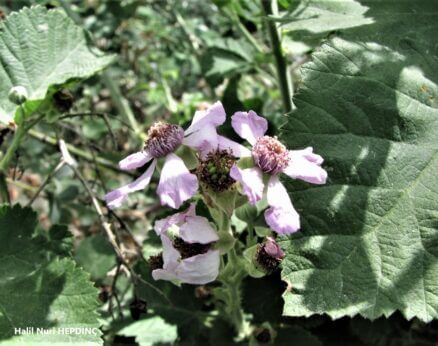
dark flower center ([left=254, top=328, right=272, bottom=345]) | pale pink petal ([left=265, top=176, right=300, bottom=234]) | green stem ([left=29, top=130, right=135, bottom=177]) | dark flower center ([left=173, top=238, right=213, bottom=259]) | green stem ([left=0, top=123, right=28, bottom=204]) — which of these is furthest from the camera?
green stem ([left=29, top=130, right=135, bottom=177])

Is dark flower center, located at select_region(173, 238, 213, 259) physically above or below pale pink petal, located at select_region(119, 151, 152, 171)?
below

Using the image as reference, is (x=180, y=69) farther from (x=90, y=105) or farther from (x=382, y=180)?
(x=382, y=180)

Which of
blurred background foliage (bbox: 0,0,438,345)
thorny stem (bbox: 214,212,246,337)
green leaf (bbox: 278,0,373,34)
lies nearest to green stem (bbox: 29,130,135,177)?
blurred background foliage (bbox: 0,0,438,345)

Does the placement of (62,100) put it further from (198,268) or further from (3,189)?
(198,268)

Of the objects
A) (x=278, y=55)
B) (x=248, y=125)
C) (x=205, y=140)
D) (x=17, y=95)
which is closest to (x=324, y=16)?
(x=278, y=55)

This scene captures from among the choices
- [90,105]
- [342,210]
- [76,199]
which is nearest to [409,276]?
[342,210]

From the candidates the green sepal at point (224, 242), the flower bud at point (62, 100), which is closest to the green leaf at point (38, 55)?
the flower bud at point (62, 100)

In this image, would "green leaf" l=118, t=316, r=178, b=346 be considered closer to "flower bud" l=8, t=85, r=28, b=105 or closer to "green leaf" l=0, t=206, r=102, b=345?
"green leaf" l=0, t=206, r=102, b=345

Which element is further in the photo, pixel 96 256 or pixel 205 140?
pixel 96 256
